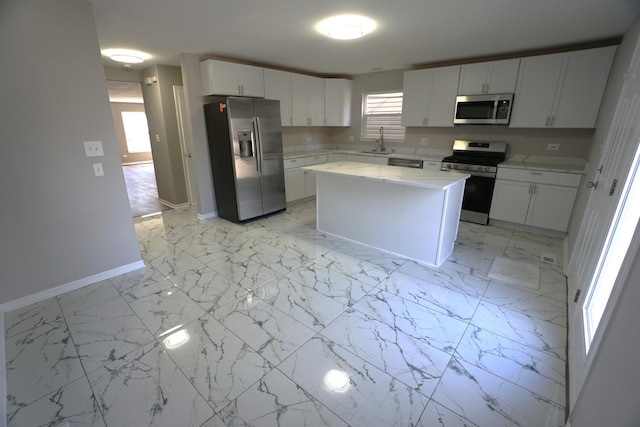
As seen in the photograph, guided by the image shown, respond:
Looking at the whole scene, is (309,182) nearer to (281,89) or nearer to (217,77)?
(281,89)

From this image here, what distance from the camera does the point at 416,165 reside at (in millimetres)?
4773

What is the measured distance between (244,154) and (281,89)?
5.07 feet

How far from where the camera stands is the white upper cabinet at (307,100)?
200 inches

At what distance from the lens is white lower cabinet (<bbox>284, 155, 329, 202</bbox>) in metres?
4.95

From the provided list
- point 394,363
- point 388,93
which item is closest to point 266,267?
point 394,363

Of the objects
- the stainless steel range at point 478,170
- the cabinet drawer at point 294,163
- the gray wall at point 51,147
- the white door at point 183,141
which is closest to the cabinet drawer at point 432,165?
the stainless steel range at point 478,170

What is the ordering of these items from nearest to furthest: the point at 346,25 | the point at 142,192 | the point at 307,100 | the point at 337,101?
the point at 346,25 → the point at 307,100 → the point at 337,101 → the point at 142,192

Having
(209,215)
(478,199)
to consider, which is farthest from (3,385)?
(478,199)

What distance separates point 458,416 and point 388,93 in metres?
5.20

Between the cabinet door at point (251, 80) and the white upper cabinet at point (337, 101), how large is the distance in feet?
5.19

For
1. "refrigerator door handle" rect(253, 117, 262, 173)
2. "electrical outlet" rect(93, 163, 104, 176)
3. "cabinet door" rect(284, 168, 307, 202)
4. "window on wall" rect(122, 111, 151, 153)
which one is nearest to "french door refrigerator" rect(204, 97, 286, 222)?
"refrigerator door handle" rect(253, 117, 262, 173)

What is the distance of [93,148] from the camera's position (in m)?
2.54

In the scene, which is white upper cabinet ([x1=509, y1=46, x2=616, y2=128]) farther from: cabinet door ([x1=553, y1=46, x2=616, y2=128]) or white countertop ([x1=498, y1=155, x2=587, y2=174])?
white countertop ([x1=498, y1=155, x2=587, y2=174])

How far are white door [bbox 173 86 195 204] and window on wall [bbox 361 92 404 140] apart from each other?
11.1 feet
